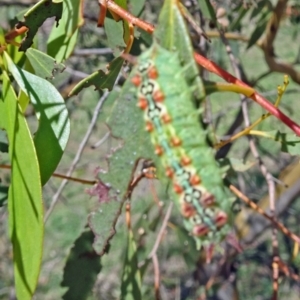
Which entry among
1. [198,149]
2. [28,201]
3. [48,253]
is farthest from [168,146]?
[48,253]

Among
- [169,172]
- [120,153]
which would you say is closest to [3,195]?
[120,153]

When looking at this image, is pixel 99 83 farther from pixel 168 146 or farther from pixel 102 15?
pixel 168 146

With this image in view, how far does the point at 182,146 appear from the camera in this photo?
53 centimetres

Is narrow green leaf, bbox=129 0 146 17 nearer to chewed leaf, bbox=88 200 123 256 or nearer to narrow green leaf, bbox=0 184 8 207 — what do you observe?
narrow green leaf, bbox=0 184 8 207

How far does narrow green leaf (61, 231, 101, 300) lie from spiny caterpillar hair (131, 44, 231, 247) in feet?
1.95

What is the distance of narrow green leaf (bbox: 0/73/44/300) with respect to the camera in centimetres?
70

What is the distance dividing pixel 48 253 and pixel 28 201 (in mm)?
2301

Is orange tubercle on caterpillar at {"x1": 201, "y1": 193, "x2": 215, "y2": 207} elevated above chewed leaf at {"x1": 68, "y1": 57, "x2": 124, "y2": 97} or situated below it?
above

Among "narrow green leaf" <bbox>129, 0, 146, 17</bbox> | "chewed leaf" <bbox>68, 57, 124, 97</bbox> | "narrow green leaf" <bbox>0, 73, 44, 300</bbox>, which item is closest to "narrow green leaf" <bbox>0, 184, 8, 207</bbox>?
"narrow green leaf" <bbox>0, 73, 44, 300</bbox>

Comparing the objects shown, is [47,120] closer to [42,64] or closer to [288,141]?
[42,64]

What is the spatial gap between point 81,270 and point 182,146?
2.16ft

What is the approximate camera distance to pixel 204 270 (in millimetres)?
2082

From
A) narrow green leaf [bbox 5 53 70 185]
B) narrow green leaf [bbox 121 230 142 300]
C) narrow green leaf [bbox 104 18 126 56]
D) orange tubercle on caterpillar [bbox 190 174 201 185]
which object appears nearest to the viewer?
orange tubercle on caterpillar [bbox 190 174 201 185]

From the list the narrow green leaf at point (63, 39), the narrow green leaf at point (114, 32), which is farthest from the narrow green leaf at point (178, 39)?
the narrow green leaf at point (114, 32)
